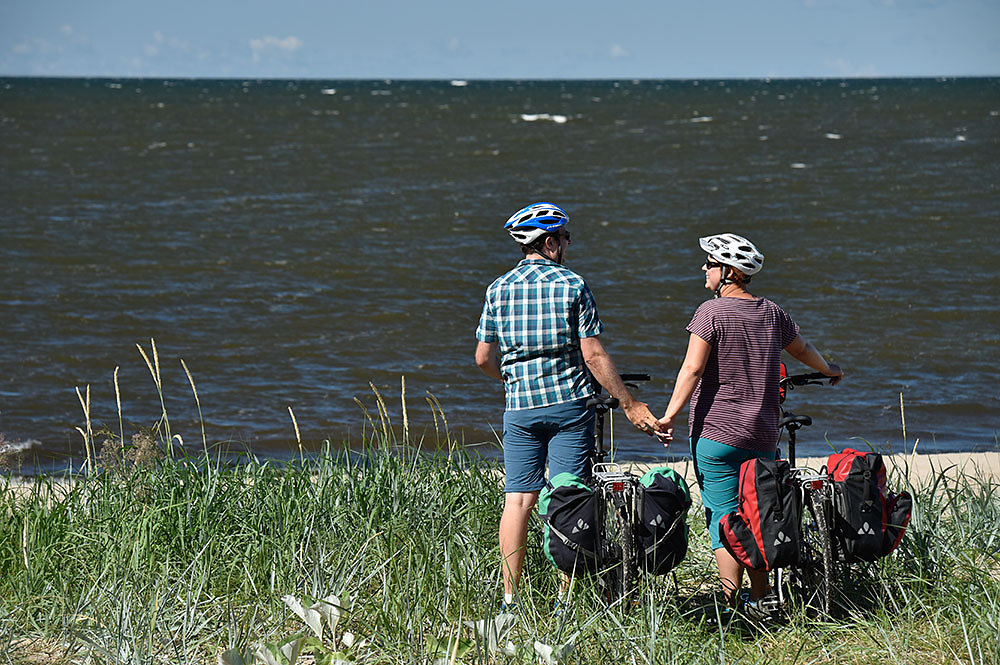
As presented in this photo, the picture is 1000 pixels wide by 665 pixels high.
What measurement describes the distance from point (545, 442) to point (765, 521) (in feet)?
3.03

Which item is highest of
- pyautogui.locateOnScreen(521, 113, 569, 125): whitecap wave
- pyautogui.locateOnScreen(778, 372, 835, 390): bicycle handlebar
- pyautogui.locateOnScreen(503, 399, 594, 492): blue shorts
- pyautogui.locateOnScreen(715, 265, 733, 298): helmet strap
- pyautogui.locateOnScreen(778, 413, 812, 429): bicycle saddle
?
pyautogui.locateOnScreen(521, 113, 569, 125): whitecap wave

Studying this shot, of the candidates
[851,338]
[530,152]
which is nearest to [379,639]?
[851,338]

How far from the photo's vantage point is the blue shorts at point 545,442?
4.50 m

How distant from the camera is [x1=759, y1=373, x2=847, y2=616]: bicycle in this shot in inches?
168

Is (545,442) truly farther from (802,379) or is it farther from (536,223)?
(802,379)

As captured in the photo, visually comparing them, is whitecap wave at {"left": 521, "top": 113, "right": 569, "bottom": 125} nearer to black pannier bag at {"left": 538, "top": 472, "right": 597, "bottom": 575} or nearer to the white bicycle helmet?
the white bicycle helmet

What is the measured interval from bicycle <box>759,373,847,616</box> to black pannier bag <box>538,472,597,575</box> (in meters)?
0.76

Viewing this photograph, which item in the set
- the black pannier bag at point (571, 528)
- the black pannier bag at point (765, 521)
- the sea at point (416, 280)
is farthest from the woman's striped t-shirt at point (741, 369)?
the sea at point (416, 280)

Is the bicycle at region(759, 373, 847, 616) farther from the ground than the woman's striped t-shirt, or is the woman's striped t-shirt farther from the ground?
the woman's striped t-shirt

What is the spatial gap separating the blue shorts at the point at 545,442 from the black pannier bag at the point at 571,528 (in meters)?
0.24

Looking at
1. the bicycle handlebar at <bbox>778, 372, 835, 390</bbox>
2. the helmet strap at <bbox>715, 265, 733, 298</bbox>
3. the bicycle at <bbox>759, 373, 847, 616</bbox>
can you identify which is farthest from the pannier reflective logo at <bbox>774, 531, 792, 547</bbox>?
the helmet strap at <bbox>715, 265, 733, 298</bbox>

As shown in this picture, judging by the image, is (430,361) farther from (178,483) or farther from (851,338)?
(178,483)

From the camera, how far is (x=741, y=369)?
4473 millimetres

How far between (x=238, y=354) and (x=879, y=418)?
23.5 ft
